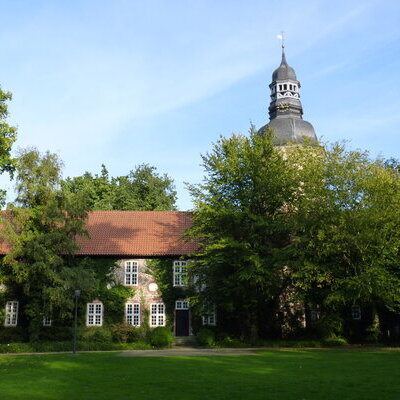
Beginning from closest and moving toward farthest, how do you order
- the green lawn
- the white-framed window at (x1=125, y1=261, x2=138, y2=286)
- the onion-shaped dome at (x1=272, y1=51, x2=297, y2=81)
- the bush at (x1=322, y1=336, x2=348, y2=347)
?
the green lawn, the bush at (x1=322, y1=336, x2=348, y2=347), the white-framed window at (x1=125, y1=261, x2=138, y2=286), the onion-shaped dome at (x1=272, y1=51, x2=297, y2=81)

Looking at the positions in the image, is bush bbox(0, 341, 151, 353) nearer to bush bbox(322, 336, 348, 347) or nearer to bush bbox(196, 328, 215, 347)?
bush bbox(196, 328, 215, 347)

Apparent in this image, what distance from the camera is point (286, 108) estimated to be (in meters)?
42.1

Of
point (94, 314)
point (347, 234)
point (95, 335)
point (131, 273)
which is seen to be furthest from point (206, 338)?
point (347, 234)

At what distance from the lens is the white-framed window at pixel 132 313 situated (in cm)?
3275

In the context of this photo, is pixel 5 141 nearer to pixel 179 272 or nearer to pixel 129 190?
pixel 179 272

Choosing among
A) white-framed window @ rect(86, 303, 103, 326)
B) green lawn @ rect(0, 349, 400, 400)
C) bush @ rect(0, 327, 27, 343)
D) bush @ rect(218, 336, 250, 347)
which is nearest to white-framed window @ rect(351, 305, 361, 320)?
bush @ rect(218, 336, 250, 347)

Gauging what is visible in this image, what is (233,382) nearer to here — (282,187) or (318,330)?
(282,187)

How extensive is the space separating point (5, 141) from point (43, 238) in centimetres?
768

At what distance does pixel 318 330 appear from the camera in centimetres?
3203

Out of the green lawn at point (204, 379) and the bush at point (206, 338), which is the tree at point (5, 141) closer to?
the green lawn at point (204, 379)

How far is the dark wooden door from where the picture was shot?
109ft

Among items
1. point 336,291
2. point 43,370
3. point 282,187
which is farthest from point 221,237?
point 43,370

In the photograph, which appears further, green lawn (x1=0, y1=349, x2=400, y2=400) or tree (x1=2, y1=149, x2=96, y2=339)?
tree (x1=2, y1=149, x2=96, y2=339)

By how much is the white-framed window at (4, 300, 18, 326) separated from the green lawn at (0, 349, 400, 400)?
1224cm
